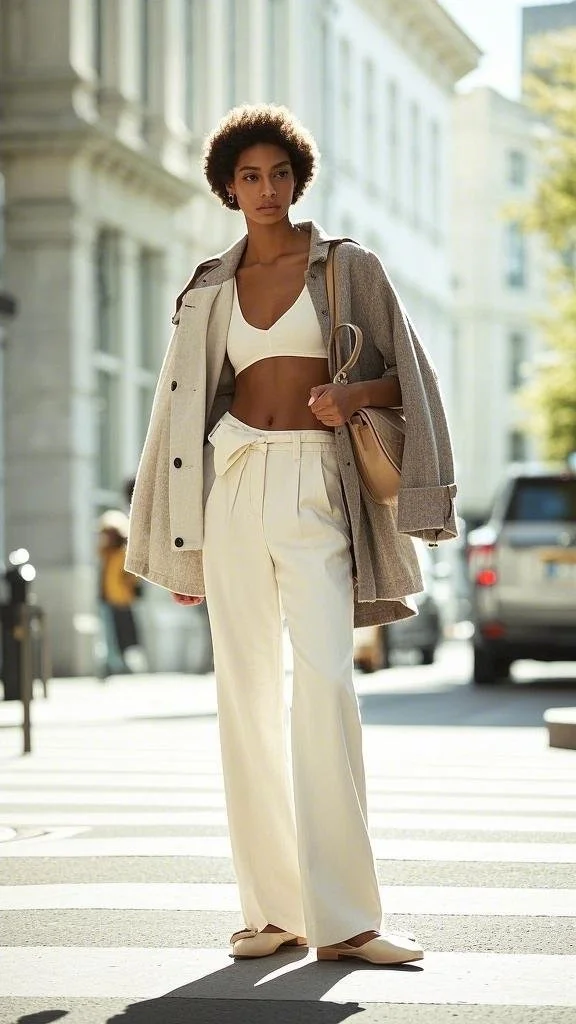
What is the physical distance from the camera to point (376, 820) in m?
8.27

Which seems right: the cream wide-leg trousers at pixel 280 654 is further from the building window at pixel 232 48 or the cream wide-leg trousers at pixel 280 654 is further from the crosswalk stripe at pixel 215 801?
the building window at pixel 232 48

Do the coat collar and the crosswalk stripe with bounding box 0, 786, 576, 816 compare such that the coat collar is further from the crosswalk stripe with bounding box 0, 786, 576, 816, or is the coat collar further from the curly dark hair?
the crosswalk stripe with bounding box 0, 786, 576, 816

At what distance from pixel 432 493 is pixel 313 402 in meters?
0.36

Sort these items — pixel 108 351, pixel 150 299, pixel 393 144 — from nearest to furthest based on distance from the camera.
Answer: pixel 108 351 < pixel 150 299 < pixel 393 144

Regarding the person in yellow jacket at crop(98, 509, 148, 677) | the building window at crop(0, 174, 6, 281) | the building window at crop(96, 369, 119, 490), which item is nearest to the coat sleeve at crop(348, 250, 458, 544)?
the person in yellow jacket at crop(98, 509, 148, 677)

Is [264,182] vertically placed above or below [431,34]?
below

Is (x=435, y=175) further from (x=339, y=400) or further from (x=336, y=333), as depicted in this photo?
(x=339, y=400)

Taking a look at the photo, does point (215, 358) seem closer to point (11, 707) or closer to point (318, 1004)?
point (318, 1004)

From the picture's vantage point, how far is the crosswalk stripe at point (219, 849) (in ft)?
23.4

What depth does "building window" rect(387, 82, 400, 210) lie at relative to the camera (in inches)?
1867

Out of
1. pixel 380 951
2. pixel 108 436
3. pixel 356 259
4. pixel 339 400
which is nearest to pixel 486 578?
pixel 108 436

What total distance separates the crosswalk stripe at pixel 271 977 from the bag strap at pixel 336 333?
54.6 inches

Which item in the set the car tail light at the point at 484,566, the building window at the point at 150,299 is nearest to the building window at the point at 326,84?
the building window at the point at 150,299

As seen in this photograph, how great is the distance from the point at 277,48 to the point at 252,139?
31.7 meters
